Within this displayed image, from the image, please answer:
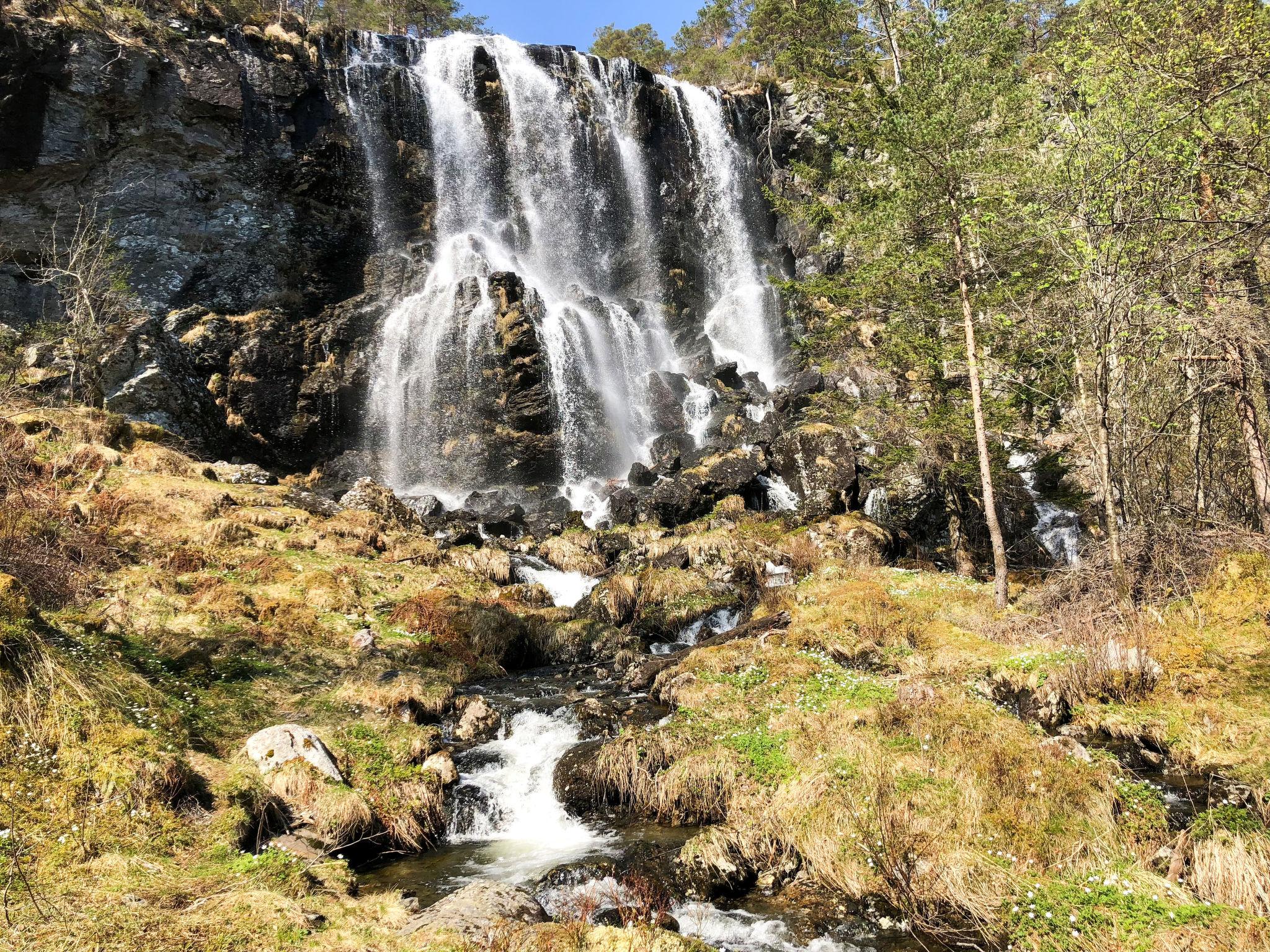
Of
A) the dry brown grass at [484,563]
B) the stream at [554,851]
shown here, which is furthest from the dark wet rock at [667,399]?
the stream at [554,851]

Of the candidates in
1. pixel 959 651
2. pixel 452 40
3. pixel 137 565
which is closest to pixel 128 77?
pixel 452 40

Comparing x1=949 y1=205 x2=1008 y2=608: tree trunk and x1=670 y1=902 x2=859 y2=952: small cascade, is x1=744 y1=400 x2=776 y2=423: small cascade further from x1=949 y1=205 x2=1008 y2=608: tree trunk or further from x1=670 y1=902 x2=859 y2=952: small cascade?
x1=670 y1=902 x2=859 y2=952: small cascade

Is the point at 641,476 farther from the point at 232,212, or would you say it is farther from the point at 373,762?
the point at 232,212

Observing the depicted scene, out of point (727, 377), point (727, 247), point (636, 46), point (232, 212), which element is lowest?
point (727, 377)

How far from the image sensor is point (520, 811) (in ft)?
28.9

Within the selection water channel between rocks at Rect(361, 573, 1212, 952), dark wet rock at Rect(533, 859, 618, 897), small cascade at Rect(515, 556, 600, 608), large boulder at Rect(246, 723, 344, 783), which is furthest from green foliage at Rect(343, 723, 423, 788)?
small cascade at Rect(515, 556, 600, 608)

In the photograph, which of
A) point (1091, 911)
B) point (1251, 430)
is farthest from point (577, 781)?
point (1251, 430)

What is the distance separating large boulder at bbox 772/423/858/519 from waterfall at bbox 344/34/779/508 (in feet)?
25.6

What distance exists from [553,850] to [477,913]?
2848 mm

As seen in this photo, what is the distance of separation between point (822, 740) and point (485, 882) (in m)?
4.24

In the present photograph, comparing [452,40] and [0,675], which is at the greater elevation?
[452,40]

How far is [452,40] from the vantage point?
135ft

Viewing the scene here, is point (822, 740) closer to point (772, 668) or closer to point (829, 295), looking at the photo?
point (772, 668)

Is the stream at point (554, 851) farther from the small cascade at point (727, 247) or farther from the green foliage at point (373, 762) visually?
the small cascade at point (727, 247)
